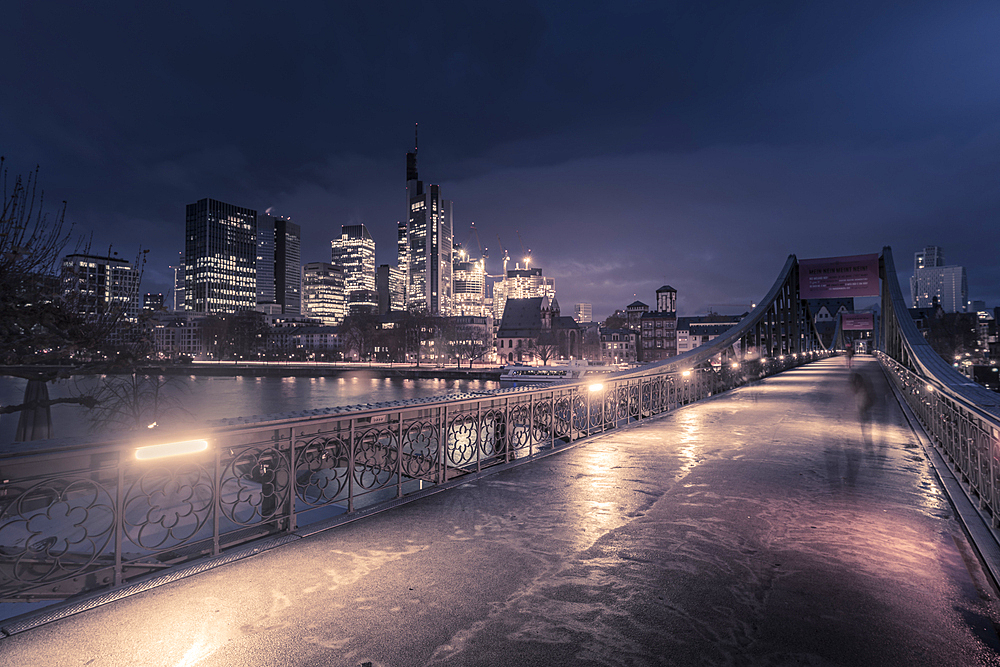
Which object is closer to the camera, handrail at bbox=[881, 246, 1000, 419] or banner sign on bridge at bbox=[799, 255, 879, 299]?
handrail at bbox=[881, 246, 1000, 419]

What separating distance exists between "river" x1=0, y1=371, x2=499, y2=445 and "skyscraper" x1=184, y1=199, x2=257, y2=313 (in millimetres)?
109553

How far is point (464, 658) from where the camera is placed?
2793mm

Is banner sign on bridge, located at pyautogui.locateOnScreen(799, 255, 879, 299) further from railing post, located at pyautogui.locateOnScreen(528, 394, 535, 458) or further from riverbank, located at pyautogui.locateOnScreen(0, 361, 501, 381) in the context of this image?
riverbank, located at pyautogui.locateOnScreen(0, 361, 501, 381)

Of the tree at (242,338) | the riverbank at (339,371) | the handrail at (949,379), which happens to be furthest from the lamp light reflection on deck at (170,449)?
the tree at (242,338)

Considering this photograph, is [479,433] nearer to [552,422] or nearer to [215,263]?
[552,422]

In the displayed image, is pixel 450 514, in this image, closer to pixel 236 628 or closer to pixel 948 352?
pixel 236 628

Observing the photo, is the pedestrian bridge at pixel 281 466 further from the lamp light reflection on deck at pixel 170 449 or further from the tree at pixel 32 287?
the tree at pixel 32 287

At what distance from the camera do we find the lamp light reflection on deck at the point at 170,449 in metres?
3.99

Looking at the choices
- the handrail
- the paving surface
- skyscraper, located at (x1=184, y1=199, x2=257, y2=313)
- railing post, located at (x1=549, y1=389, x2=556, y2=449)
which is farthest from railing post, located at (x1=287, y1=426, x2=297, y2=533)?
skyscraper, located at (x1=184, y1=199, x2=257, y2=313)

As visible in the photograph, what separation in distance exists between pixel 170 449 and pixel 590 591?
365 cm

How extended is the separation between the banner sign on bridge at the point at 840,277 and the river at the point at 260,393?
2811 cm

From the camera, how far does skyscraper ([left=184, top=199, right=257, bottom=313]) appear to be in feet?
616

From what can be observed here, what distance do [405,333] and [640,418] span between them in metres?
98.2

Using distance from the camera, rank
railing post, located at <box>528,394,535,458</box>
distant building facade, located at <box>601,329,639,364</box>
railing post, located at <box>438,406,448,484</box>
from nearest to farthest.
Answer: railing post, located at <box>438,406,448,484</box> < railing post, located at <box>528,394,535,458</box> < distant building facade, located at <box>601,329,639,364</box>
